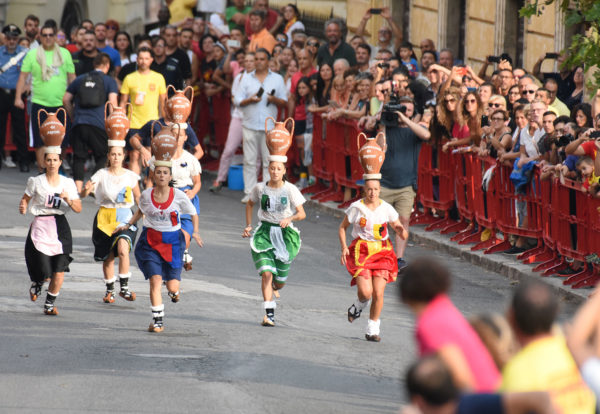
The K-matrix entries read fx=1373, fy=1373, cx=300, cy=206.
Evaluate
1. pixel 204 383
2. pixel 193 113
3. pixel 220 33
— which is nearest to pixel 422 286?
pixel 204 383

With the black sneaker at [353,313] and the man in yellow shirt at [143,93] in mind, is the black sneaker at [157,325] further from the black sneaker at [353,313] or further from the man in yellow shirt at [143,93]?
the man in yellow shirt at [143,93]

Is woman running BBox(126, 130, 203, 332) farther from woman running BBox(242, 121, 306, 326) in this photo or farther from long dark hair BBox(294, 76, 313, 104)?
long dark hair BBox(294, 76, 313, 104)

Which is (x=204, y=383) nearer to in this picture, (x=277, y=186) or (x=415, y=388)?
(x=277, y=186)

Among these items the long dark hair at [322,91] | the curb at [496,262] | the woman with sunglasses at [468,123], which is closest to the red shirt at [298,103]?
the long dark hair at [322,91]

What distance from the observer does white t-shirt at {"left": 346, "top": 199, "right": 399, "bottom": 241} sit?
11.4 meters

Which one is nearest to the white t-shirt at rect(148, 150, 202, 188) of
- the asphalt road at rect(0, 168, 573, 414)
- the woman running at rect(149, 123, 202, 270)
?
the woman running at rect(149, 123, 202, 270)

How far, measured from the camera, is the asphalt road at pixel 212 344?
350 inches

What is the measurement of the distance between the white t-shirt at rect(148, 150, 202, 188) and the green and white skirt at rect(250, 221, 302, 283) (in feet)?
5.39

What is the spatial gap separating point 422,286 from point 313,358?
15.6ft

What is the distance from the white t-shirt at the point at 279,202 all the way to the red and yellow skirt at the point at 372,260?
0.73 m

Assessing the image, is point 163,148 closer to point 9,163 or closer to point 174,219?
point 174,219

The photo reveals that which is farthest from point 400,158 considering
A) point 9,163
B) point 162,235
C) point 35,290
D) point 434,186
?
point 9,163

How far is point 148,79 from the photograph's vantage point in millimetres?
19156

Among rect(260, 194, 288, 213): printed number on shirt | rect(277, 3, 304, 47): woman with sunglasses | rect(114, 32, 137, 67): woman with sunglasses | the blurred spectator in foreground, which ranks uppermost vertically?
rect(277, 3, 304, 47): woman with sunglasses
